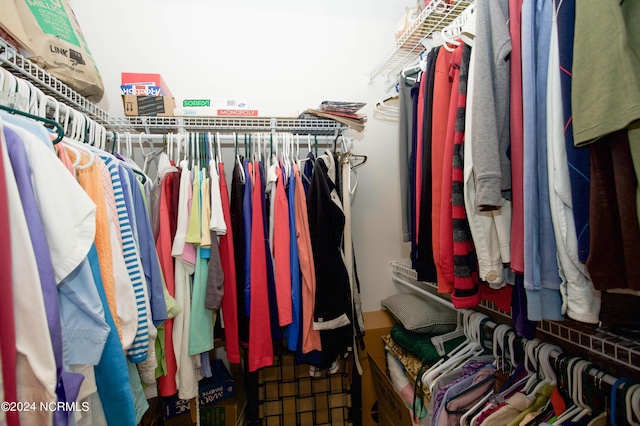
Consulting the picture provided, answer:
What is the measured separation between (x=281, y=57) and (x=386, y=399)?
1996 millimetres

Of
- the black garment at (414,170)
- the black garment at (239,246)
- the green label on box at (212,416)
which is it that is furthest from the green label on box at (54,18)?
the green label on box at (212,416)

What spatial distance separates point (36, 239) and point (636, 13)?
41.6 inches

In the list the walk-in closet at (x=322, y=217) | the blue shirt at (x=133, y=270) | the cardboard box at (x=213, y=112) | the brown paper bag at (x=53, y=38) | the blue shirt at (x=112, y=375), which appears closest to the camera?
the walk-in closet at (x=322, y=217)

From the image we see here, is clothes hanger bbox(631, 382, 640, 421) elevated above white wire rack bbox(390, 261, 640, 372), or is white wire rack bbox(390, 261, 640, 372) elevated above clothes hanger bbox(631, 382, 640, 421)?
white wire rack bbox(390, 261, 640, 372)

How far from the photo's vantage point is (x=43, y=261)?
0.49 m

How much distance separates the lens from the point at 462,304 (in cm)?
73

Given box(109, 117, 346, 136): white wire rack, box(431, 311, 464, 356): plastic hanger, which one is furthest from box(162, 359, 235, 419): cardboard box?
box(109, 117, 346, 136): white wire rack

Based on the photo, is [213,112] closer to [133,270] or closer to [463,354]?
[133,270]

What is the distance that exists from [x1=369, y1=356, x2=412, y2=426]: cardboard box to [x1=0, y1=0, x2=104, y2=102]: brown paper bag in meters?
1.86

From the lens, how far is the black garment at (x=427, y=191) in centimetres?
84

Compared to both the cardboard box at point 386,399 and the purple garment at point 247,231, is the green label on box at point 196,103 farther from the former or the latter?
the cardboard box at point 386,399

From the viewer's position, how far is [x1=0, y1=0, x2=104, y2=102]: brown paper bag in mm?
837

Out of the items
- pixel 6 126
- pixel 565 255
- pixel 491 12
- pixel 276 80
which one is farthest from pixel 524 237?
pixel 276 80

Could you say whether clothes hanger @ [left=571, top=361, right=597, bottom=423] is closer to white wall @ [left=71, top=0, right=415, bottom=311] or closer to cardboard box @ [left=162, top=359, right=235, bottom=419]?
white wall @ [left=71, top=0, right=415, bottom=311]
